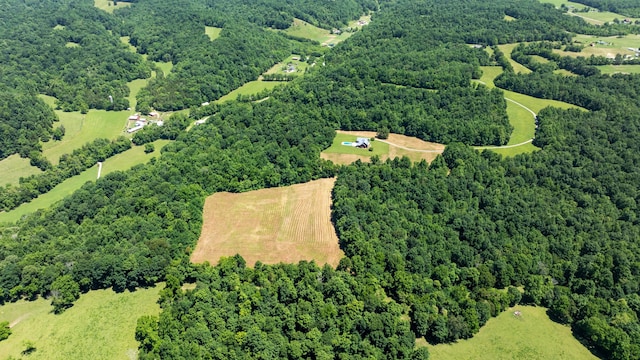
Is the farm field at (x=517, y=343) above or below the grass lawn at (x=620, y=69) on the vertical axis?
below

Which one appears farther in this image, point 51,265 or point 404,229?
point 404,229

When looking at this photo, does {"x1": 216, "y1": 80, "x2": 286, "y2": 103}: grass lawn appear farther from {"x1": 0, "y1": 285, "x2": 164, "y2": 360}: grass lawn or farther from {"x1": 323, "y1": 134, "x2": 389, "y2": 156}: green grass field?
{"x1": 0, "y1": 285, "x2": 164, "y2": 360}: grass lawn

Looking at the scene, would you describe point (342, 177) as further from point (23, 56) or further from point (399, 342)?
point (23, 56)

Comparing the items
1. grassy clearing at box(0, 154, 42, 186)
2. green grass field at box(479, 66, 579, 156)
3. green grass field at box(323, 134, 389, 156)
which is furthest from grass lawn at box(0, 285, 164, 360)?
green grass field at box(479, 66, 579, 156)

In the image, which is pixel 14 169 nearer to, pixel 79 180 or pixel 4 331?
pixel 79 180

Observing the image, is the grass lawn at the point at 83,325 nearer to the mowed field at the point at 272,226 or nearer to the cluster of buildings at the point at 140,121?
the mowed field at the point at 272,226

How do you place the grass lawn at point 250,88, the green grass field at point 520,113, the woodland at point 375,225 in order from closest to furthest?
the woodland at point 375,225, the green grass field at point 520,113, the grass lawn at point 250,88

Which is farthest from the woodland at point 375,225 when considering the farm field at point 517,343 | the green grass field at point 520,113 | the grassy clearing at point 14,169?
the grassy clearing at point 14,169

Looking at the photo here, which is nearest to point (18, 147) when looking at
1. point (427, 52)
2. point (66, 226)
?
point (66, 226)
